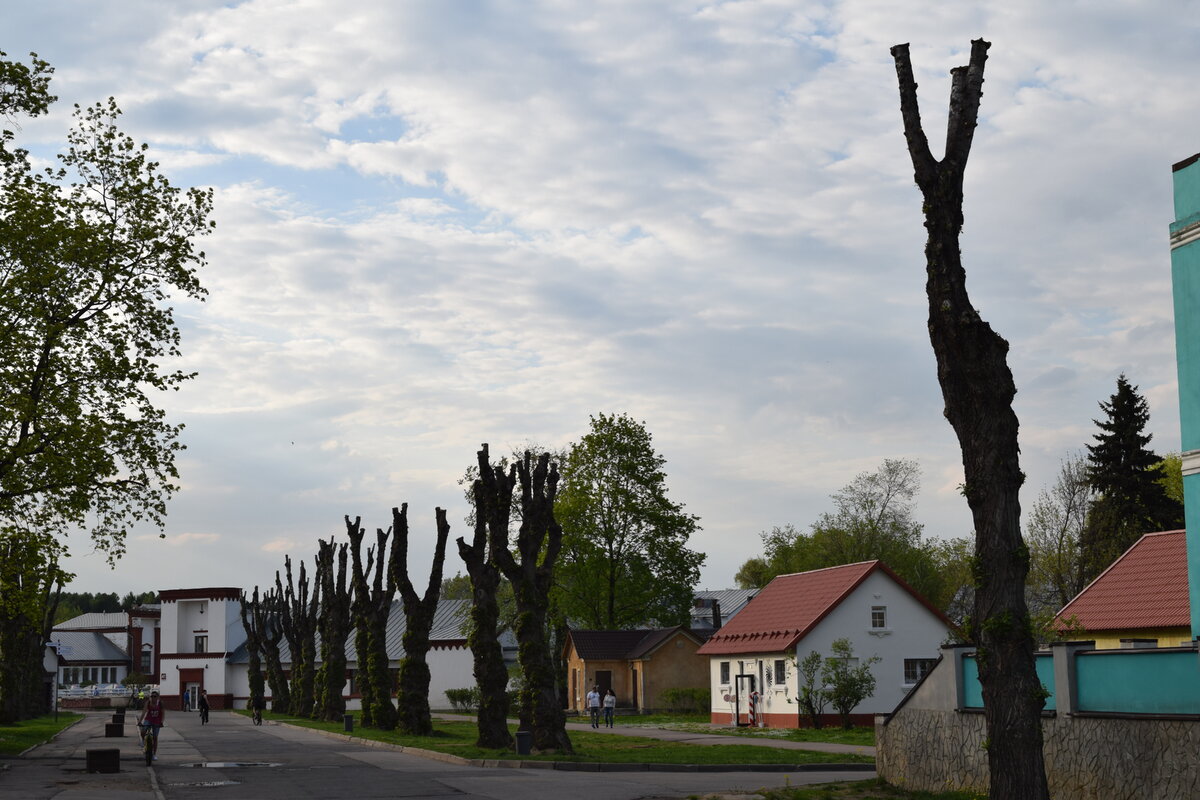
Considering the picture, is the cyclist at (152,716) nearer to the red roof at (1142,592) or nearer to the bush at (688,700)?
the red roof at (1142,592)

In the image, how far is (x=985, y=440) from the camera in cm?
1410

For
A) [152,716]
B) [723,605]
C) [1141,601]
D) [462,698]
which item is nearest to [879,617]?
[1141,601]

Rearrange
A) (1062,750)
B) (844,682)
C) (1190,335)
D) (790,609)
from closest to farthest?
(1062,750) → (1190,335) → (844,682) → (790,609)

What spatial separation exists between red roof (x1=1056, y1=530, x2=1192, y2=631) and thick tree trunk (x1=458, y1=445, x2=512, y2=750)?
14.9 meters

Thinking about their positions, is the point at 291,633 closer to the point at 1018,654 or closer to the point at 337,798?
the point at 337,798

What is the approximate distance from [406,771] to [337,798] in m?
6.49

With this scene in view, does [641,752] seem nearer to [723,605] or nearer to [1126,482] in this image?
[1126,482]

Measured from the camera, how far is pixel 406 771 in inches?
1035

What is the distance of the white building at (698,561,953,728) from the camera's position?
4644cm

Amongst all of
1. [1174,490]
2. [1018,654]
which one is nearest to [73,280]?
[1018,654]

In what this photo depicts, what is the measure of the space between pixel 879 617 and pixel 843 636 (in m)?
2.05

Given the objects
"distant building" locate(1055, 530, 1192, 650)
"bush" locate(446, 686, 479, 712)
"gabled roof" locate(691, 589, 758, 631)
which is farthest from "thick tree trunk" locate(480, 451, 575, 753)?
"gabled roof" locate(691, 589, 758, 631)

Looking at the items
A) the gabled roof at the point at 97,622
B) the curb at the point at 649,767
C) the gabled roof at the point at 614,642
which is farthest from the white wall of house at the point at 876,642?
the gabled roof at the point at 97,622

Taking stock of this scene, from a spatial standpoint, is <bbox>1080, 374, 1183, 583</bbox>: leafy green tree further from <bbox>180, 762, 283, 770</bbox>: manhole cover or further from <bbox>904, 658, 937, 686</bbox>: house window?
<bbox>180, 762, 283, 770</bbox>: manhole cover
